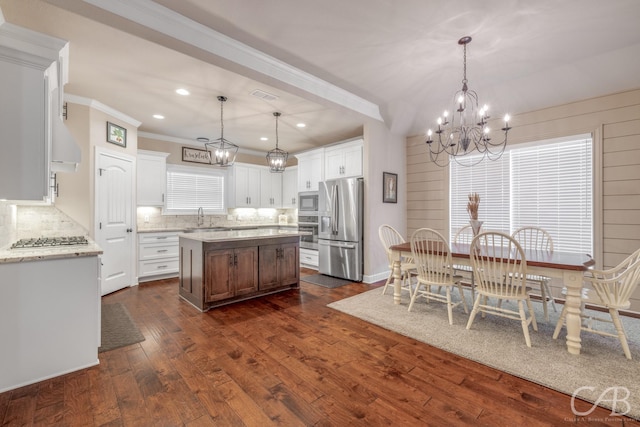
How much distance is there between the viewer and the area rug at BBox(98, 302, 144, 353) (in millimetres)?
2602

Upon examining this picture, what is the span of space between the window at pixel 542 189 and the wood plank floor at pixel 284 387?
280 centimetres

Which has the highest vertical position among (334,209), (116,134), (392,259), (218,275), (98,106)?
(98,106)

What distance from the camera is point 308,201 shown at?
19.5 feet

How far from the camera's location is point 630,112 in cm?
338

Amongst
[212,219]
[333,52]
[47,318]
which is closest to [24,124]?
[47,318]

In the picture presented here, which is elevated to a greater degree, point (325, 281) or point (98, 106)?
point (98, 106)

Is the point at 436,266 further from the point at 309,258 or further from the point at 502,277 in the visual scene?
the point at 309,258

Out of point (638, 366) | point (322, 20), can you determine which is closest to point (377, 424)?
point (638, 366)

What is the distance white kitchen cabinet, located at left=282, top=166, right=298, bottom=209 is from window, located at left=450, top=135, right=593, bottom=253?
3596 millimetres

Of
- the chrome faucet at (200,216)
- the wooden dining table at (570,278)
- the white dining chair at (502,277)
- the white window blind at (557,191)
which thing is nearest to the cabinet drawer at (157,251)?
the chrome faucet at (200,216)

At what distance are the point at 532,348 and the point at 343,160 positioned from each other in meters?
3.81

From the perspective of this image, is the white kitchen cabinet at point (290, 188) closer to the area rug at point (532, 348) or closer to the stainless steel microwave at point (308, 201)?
the stainless steel microwave at point (308, 201)

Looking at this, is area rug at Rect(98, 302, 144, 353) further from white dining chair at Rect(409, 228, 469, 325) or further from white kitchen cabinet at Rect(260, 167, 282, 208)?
white kitchen cabinet at Rect(260, 167, 282, 208)

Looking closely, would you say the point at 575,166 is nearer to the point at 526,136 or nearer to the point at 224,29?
the point at 526,136
